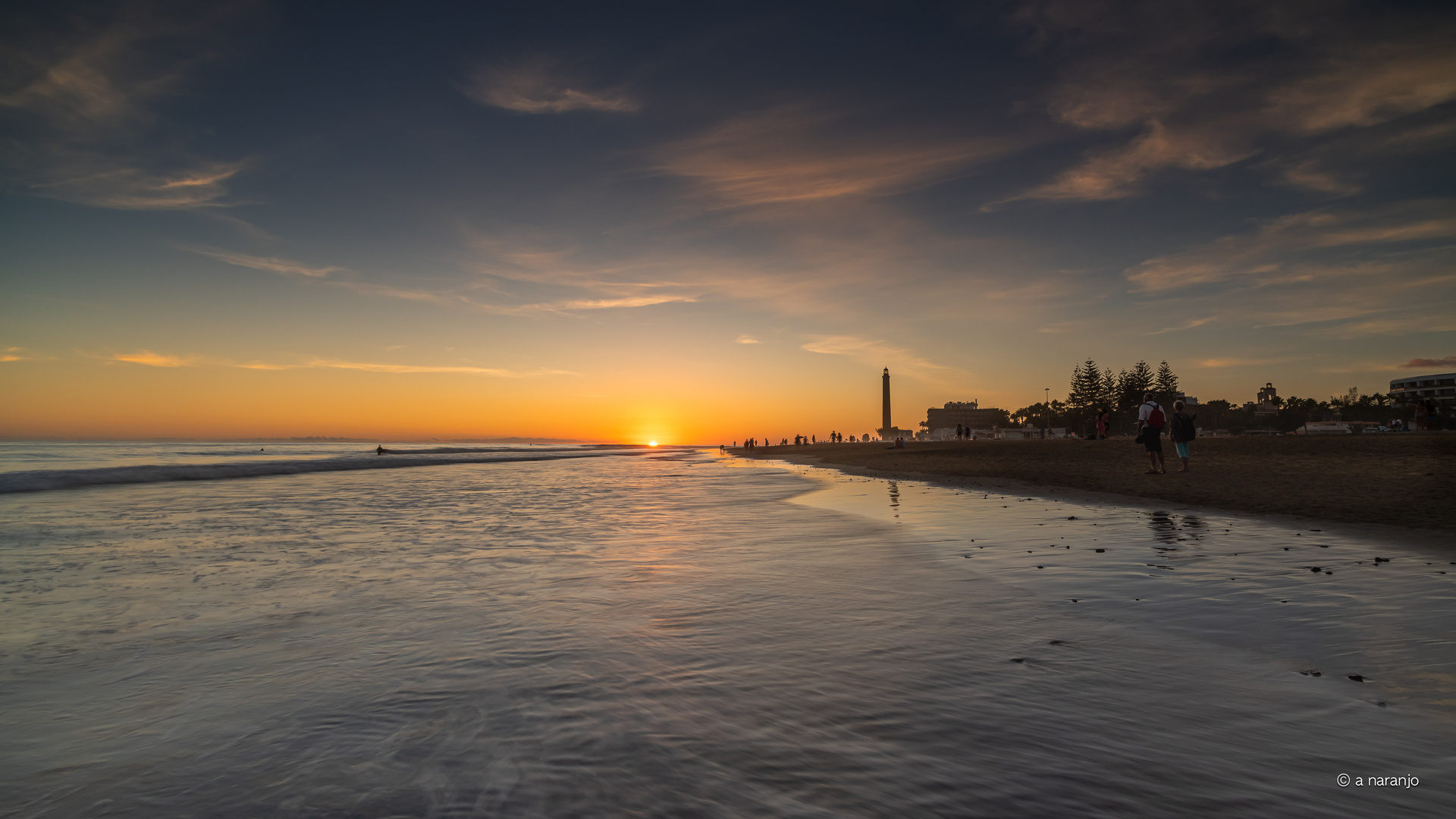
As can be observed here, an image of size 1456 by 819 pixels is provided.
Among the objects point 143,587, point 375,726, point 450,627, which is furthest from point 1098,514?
point 143,587

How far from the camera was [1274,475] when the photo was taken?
18.9 m

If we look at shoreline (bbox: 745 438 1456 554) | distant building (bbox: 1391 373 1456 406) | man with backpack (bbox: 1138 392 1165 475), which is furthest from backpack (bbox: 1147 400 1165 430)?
distant building (bbox: 1391 373 1456 406)

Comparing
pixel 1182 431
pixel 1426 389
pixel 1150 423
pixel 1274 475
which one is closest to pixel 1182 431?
pixel 1182 431

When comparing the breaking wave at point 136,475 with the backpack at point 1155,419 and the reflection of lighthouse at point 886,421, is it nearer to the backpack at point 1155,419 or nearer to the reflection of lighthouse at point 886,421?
the backpack at point 1155,419

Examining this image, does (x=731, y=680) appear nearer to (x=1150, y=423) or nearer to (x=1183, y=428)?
(x=1150, y=423)

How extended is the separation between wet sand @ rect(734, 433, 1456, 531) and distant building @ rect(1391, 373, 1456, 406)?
208 metres

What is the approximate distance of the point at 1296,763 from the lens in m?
3.22

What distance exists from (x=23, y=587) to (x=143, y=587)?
5.01 ft

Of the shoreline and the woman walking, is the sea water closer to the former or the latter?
the shoreline

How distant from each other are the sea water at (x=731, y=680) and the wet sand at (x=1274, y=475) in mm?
4715

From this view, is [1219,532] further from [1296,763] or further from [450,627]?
[450,627]

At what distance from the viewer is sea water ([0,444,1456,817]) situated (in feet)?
10.00

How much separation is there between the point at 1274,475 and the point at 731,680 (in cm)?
2178

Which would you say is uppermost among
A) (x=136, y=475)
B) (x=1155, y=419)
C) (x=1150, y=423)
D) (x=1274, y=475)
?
(x=1155, y=419)
